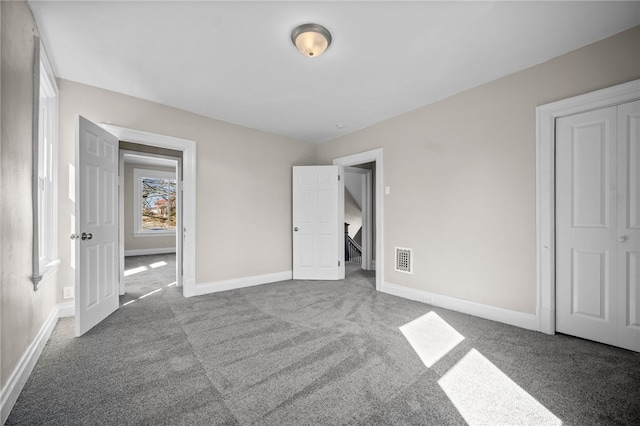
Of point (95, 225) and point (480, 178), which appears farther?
point (480, 178)

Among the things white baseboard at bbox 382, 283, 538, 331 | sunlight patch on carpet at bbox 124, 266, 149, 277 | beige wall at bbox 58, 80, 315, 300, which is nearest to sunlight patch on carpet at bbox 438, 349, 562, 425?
white baseboard at bbox 382, 283, 538, 331

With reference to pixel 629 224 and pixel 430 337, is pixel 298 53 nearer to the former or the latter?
pixel 430 337

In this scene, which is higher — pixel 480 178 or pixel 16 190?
pixel 480 178

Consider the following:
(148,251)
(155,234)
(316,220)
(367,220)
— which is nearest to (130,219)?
(155,234)

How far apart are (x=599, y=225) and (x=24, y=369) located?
4.36m

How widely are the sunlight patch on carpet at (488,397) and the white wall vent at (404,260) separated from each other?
1.63 meters

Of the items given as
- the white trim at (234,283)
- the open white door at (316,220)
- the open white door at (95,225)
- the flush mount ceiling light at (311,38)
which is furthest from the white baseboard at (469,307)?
the open white door at (95,225)

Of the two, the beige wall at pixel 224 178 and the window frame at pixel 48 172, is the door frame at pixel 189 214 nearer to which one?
the beige wall at pixel 224 178

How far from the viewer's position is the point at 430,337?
7.73 ft

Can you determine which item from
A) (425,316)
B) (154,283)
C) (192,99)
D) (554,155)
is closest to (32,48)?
(192,99)

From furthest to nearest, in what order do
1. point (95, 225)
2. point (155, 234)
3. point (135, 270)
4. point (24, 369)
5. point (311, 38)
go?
1. point (155, 234)
2. point (135, 270)
3. point (95, 225)
4. point (311, 38)
5. point (24, 369)

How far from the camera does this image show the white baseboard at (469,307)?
99.6 inches

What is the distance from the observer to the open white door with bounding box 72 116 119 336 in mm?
2393

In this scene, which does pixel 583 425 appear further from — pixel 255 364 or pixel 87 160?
pixel 87 160
